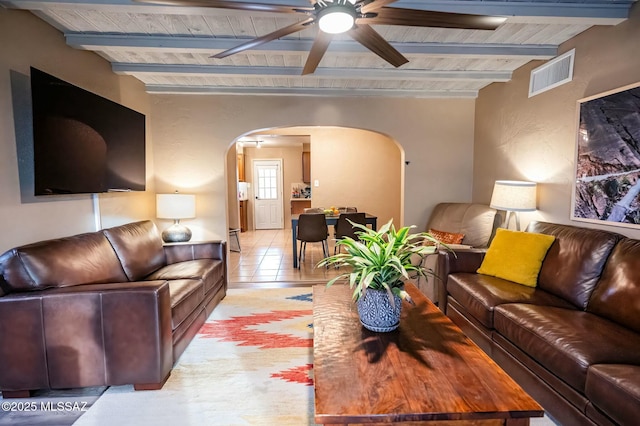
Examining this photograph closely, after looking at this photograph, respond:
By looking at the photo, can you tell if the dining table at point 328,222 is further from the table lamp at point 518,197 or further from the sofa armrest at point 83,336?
the sofa armrest at point 83,336

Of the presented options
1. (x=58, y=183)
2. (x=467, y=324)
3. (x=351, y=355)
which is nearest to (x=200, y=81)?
(x=58, y=183)

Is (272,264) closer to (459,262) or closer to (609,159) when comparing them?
(459,262)

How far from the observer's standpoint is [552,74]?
2.92 m

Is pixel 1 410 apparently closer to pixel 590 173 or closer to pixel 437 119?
pixel 590 173

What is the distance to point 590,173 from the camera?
2.51 meters

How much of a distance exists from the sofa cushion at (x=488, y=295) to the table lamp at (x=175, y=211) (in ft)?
9.73

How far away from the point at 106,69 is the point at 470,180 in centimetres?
448

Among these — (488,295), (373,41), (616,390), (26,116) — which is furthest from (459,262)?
(26,116)

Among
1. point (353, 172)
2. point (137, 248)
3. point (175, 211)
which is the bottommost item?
point (137, 248)

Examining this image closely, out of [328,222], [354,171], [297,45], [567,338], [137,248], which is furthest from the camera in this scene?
[354,171]

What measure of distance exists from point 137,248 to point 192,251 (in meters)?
0.61

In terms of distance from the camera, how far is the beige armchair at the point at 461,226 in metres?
3.32

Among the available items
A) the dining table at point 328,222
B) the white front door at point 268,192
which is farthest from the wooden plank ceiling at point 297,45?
the white front door at point 268,192

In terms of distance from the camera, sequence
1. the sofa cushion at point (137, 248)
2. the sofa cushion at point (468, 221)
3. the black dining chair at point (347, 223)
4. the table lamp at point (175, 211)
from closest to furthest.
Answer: the sofa cushion at point (137, 248), the sofa cushion at point (468, 221), the table lamp at point (175, 211), the black dining chair at point (347, 223)
